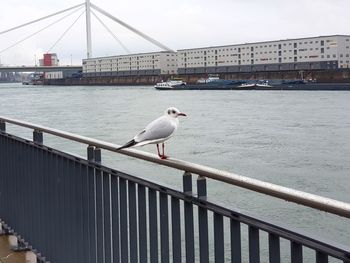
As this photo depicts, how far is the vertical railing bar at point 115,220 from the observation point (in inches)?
76.3

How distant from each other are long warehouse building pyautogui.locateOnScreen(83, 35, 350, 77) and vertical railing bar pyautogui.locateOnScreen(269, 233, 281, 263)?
200 feet

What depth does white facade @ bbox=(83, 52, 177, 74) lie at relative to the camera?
7800 centimetres

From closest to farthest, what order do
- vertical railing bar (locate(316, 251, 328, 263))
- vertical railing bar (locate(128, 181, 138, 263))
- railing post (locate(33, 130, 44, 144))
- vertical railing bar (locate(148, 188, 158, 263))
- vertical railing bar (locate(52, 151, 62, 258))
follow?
vertical railing bar (locate(316, 251, 328, 263))
vertical railing bar (locate(148, 188, 158, 263))
vertical railing bar (locate(128, 181, 138, 263))
vertical railing bar (locate(52, 151, 62, 258))
railing post (locate(33, 130, 44, 144))

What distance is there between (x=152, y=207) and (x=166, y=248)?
0.44 feet

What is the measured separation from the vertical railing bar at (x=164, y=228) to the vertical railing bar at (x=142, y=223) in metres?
0.11

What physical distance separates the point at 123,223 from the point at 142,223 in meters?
0.13

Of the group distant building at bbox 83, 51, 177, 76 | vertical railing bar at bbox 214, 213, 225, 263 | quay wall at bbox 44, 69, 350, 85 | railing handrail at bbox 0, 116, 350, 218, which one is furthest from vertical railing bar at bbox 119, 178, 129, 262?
distant building at bbox 83, 51, 177, 76

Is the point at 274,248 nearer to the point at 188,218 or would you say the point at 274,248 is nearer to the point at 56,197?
the point at 188,218

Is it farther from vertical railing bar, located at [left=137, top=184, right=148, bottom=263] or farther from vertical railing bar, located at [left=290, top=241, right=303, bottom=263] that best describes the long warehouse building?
vertical railing bar, located at [left=290, top=241, right=303, bottom=263]

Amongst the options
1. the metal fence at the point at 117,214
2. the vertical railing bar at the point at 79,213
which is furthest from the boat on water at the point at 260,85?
the vertical railing bar at the point at 79,213

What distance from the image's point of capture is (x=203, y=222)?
4.91 ft

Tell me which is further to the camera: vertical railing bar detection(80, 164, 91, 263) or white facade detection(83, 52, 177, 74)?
white facade detection(83, 52, 177, 74)

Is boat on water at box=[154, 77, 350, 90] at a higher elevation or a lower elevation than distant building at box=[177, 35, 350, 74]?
lower

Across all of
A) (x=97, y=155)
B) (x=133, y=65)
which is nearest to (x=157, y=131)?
(x=97, y=155)
